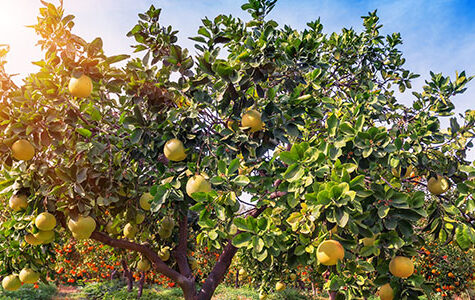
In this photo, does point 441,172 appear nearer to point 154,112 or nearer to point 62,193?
point 154,112

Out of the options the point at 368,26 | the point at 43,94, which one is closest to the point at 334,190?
the point at 43,94

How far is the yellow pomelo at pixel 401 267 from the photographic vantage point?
2725mm

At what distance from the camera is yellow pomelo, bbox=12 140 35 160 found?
290cm

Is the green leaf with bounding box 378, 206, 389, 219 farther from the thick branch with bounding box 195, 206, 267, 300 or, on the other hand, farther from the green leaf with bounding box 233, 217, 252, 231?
the thick branch with bounding box 195, 206, 267, 300

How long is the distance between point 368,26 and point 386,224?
4716 millimetres

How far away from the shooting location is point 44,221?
10.3 feet

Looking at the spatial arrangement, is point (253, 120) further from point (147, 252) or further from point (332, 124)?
point (147, 252)

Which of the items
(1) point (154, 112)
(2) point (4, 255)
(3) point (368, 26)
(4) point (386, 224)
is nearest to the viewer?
(4) point (386, 224)

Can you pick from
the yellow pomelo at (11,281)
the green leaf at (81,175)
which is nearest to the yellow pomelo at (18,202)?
the green leaf at (81,175)

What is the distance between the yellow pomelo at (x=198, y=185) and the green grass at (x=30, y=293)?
1295cm

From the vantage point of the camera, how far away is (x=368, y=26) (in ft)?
19.9

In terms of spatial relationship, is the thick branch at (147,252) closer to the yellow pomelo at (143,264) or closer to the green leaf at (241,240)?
the yellow pomelo at (143,264)

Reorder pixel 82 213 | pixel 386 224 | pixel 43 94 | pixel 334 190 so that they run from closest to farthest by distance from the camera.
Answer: pixel 334 190 < pixel 386 224 < pixel 43 94 < pixel 82 213

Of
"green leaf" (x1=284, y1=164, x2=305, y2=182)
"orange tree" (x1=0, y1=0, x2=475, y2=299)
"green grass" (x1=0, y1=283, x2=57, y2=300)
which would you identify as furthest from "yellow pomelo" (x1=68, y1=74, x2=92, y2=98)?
"green grass" (x1=0, y1=283, x2=57, y2=300)
